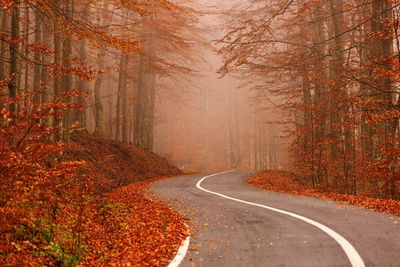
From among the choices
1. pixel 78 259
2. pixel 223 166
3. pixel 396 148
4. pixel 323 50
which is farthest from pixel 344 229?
pixel 223 166

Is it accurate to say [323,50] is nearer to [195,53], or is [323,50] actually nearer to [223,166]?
[195,53]

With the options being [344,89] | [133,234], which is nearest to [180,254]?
[133,234]

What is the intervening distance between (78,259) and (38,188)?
7.42 ft

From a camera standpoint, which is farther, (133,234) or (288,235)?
(133,234)

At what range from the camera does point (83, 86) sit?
68.8ft

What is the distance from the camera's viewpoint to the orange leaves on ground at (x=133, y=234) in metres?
5.28

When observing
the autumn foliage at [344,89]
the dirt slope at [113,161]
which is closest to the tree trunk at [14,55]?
the dirt slope at [113,161]

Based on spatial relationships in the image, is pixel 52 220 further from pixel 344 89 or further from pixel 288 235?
pixel 344 89

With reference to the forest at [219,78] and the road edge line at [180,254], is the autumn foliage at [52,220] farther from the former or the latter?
the road edge line at [180,254]

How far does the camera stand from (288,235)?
19.7 feet

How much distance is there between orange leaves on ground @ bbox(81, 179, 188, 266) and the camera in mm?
5277

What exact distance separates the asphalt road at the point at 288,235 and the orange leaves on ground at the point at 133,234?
1.55 ft

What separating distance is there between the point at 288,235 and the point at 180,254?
7.29ft

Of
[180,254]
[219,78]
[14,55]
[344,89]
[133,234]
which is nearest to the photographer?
[180,254]
